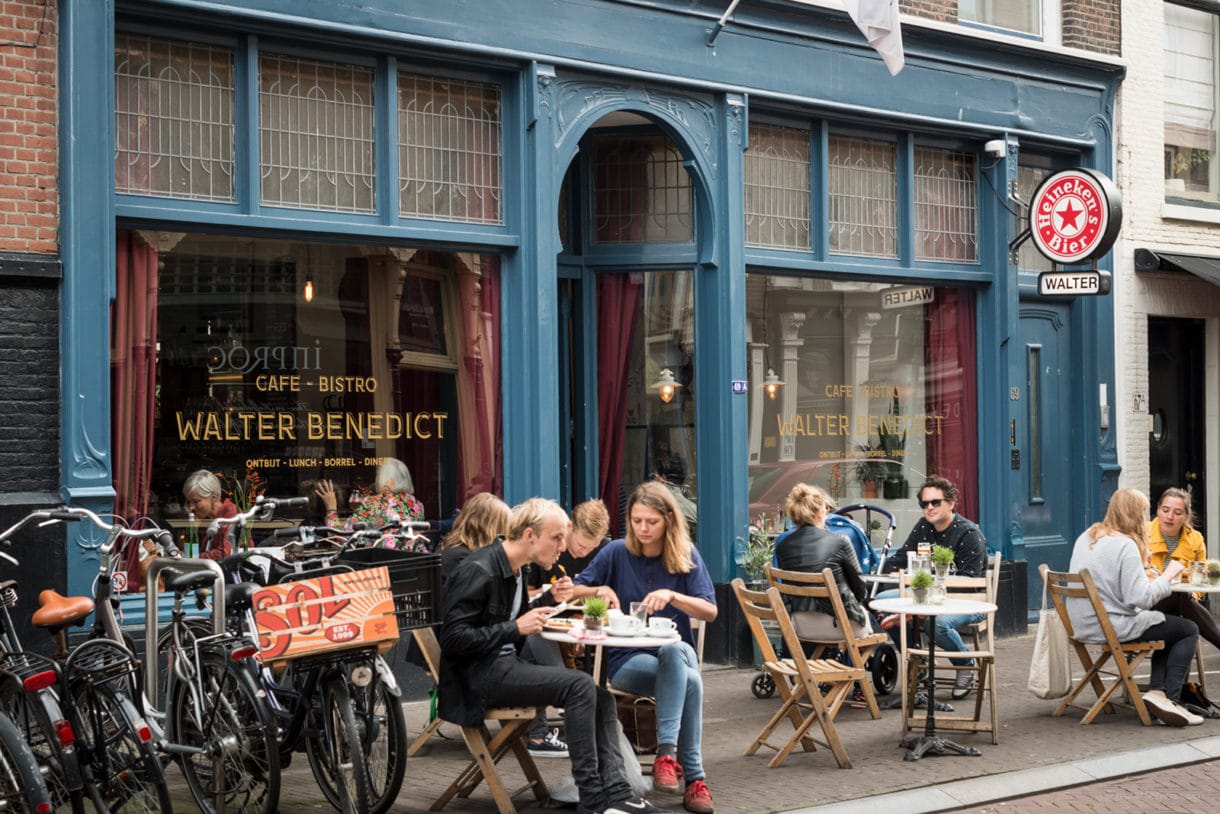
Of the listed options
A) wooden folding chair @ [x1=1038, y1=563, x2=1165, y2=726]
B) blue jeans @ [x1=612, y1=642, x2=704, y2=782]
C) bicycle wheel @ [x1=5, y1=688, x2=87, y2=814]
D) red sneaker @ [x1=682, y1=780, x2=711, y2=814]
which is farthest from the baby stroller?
bicycle wheel @ [x1=5, y1=688, x2=87, y2=814]

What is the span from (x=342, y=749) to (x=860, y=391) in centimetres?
737

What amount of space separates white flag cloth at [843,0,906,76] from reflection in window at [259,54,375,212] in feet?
11.8

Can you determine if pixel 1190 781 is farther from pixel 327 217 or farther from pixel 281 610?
pixel 327 217

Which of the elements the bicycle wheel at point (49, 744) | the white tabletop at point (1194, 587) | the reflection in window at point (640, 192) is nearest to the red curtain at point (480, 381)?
the reflection in window at point (640, 192)

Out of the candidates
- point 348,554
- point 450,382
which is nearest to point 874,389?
point 450,382

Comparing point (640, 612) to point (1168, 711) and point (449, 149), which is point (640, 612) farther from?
point (449, 149)

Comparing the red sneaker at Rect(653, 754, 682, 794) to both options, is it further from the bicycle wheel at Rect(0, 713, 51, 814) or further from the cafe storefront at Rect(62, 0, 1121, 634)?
the cafe storefront at Rect(62, 0, 1121, 634)

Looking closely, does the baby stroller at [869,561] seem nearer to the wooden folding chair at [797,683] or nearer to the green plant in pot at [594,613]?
the wooden folding chair at [797,683]

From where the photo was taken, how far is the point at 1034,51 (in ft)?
44.2

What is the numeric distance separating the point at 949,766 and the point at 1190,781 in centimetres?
122

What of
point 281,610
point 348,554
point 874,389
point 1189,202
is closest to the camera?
point 281,610

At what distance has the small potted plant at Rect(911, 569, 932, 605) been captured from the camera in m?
8.45

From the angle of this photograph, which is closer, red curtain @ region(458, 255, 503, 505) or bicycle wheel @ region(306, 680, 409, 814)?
bicycle wheel @ region(306, 680, 409, 814)

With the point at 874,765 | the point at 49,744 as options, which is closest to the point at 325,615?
the point at 49,744
